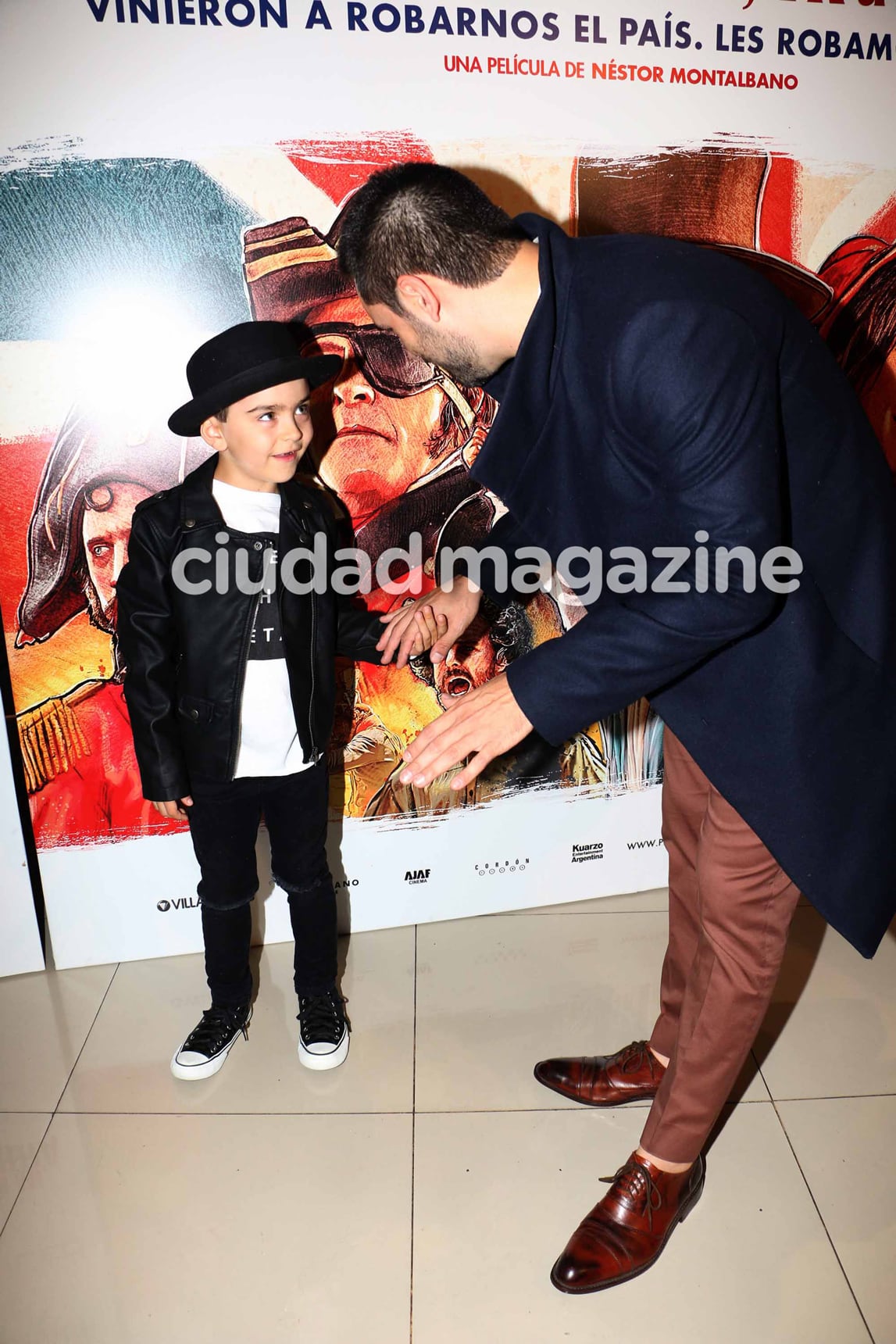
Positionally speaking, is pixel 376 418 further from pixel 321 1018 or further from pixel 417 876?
pixel 321 1018

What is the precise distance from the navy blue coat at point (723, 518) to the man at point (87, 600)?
864 millimetres

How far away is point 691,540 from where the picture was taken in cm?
116

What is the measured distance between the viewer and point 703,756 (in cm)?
143

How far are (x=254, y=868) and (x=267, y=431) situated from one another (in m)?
0.89

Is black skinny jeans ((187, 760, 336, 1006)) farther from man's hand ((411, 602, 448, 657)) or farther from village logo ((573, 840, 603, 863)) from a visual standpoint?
village logo ((573, 840, 603, 863))

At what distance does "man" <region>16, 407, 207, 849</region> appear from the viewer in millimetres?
1924

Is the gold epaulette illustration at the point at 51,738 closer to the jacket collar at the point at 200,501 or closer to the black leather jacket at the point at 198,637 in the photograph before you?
the black leather jacket at the point at 198,637

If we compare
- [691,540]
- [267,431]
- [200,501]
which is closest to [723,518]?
[691,540]

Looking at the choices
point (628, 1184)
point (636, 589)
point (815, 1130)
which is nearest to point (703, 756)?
point (636, 589)

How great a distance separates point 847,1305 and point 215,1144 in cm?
110

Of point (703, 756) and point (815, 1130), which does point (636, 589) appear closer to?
point (703, 756)

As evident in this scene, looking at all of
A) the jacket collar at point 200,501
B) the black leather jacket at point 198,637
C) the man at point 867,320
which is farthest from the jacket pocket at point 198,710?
the man at point 867,320

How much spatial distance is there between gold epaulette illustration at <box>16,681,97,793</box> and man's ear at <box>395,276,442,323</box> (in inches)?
45.4

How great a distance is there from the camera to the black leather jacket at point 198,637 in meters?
1.72
